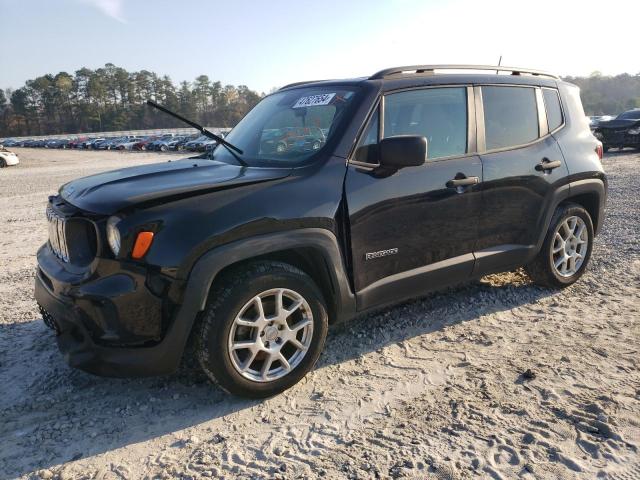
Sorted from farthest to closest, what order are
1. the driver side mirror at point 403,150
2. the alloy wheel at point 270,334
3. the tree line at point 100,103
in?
the tree line at point 100,103 < the driver side mirror at point 403,150 < the alloy wheel at point 270,334

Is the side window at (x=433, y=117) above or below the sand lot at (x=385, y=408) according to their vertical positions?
above

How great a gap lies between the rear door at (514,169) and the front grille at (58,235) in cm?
291

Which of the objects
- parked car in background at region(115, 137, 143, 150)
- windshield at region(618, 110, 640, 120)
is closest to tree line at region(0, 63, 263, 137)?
parked car in background at region(115, 137, 143, 150)

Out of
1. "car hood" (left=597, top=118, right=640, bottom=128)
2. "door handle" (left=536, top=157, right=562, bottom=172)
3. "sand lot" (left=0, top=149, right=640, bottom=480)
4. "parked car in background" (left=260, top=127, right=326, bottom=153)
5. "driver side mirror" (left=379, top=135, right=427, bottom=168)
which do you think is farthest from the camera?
"car hood" (left=597, top=118, right=640, bottom=128)

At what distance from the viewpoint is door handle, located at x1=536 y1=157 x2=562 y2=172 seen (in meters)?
4.25

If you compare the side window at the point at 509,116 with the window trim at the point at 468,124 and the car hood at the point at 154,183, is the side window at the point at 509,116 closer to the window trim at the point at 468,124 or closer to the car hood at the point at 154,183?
the window trim at the point at 468,124

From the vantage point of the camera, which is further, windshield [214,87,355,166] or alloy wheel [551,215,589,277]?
alloy wheel [551,215,589,277]

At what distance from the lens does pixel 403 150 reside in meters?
3.11

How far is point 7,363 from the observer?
142 inches

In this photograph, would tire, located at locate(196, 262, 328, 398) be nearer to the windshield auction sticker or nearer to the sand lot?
the sand lot

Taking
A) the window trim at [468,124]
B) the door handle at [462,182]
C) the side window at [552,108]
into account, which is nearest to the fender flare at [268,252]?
the window trim at [468,124]

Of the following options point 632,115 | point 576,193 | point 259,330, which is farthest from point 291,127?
point 632,115

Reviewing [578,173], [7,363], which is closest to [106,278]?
Result: [7,363]

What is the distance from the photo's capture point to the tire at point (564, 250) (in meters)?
4.55
